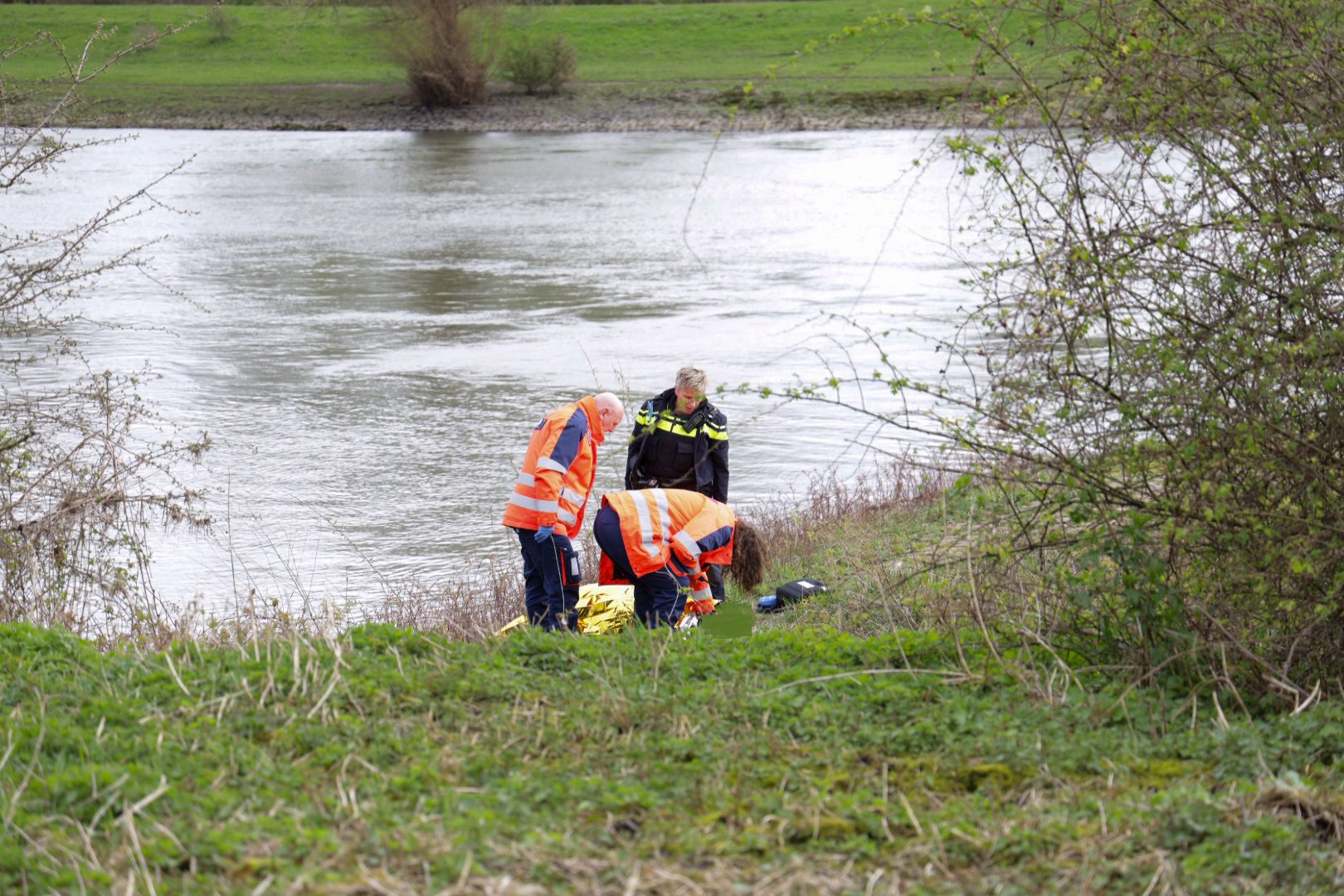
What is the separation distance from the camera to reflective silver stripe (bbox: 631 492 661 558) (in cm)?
796

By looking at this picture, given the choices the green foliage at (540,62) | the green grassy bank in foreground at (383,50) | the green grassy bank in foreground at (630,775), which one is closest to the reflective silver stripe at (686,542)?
the green grassy bank in foreground at (630,775)

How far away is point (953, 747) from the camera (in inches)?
191

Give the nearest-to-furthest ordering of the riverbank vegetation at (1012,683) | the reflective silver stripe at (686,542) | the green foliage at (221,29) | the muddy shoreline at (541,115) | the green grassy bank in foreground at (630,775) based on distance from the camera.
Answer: the green grassy bank in foreground at (630,775)
the riverbank vegetation at (1012,683)
the reflective silver stripe at (686,542)
the muddy shoreline at (541,115)
the green foliage at (221,29)

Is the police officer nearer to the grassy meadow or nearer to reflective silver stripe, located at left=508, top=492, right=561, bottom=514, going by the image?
reflective silver stripe, located at left=508, top=492, right=561, bottom=514

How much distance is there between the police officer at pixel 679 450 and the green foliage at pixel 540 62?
46.9m

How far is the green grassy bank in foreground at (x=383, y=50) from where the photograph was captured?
54156 millimetres

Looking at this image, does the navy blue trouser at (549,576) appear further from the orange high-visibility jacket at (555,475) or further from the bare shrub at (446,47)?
the bare shrub at (446,47)

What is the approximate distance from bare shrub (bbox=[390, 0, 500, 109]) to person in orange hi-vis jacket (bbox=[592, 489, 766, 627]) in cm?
4749

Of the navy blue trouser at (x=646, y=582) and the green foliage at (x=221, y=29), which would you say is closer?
the navy blue trouser at (x=646, y=582)

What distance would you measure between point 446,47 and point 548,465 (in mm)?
47468

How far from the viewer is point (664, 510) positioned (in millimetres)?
8062

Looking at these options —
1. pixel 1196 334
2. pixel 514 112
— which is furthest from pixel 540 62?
pixel 1196 334

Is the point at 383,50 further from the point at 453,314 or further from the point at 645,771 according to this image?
the point at 645,771

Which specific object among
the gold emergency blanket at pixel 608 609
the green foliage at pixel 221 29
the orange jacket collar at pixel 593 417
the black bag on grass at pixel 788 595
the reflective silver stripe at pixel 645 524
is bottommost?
A: the black bag on grass at pixel 788 595
